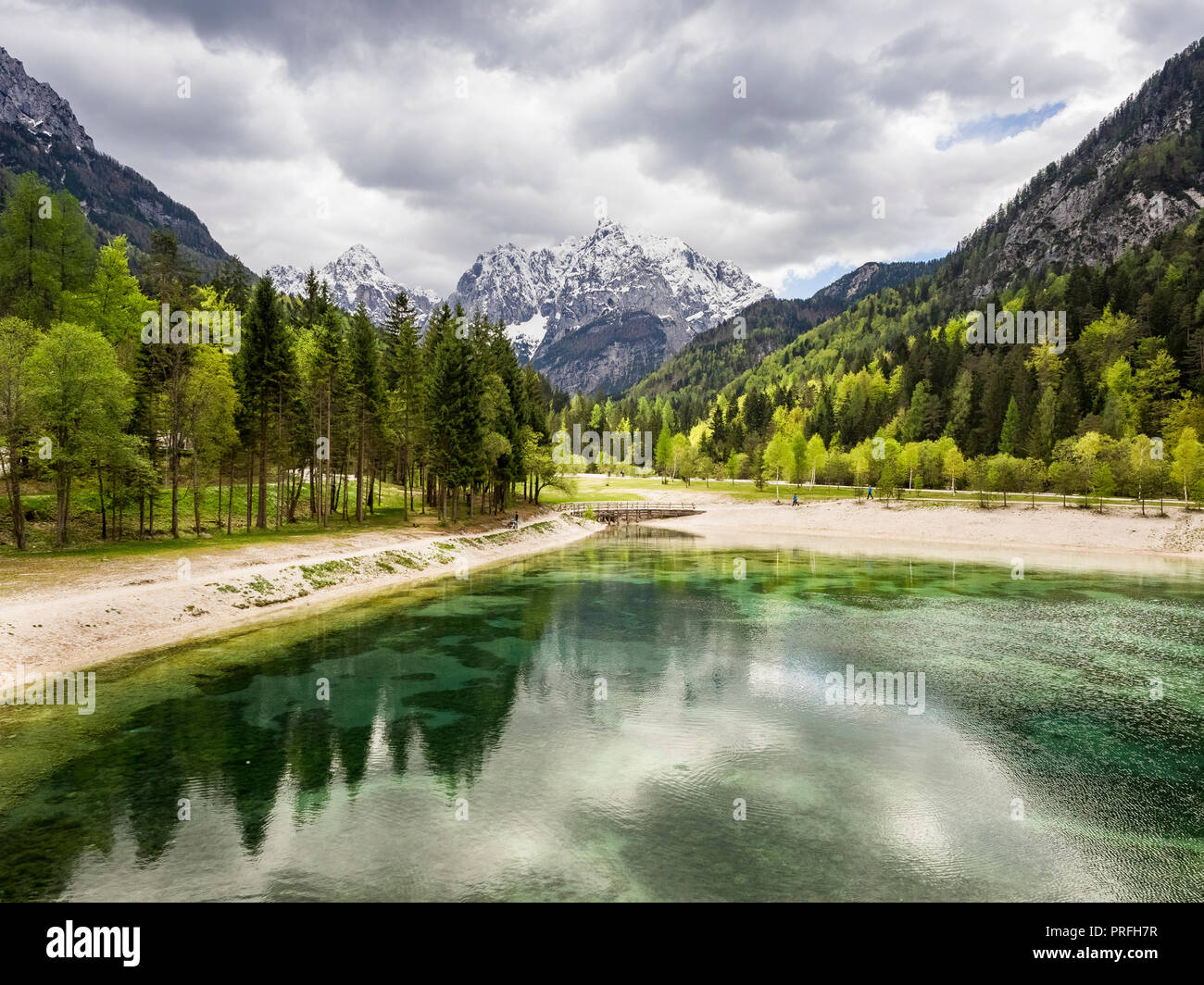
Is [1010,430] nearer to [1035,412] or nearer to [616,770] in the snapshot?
[1035,412]

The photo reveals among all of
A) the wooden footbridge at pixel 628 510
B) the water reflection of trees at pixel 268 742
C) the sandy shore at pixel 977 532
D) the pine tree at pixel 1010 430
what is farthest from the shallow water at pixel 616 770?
the pine tree at pixel 1010 430

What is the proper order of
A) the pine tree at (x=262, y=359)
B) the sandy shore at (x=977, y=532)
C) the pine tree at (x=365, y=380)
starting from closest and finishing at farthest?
the pine tree at (x=262, y=359)
the pine tree at (x=365, y=380)
the sandy shore at (x=977, y=532)

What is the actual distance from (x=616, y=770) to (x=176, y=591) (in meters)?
27.5

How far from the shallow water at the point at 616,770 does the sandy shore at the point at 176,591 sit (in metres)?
2.99

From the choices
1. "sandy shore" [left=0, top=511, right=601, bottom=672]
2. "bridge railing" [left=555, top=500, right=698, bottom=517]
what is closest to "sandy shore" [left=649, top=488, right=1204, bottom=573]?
"bridge railing" [left=555, top=500, right=698, bottom=517]

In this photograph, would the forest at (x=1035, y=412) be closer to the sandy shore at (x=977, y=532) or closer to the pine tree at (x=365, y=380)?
the sandy shore at (x=977, y=532)

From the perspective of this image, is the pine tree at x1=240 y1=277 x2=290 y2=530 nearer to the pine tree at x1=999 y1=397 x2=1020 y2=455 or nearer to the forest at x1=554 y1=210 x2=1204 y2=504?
the forest at x1=554 y1=210 x2=1204 y2=504

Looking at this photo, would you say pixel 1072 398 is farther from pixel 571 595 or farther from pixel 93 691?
pixel 93 691

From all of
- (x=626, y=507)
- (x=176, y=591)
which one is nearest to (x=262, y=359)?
(x=176, y=591)

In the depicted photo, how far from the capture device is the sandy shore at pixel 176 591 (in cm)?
2445

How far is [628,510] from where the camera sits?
4466 inches

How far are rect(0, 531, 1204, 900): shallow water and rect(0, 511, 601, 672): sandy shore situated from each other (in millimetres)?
2987

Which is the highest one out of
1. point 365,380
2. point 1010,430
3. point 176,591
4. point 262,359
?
point 262,359
